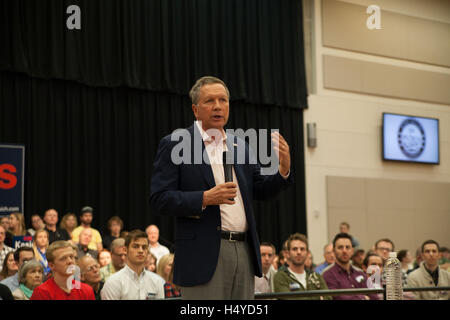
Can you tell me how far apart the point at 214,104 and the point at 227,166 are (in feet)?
0.79

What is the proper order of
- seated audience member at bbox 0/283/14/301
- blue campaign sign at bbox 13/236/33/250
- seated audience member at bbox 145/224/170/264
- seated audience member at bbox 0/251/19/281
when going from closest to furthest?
seated audience member at bbox 0/283/14/301, seated audience member at bbox 0/251/19/281, blue campaign sign at bbox 13/236/33/250, seated audience member at bbox 145/224/170/264

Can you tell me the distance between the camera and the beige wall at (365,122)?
1298cm

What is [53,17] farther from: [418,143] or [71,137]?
[418,143]

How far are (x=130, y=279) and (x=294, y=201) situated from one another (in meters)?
7.81

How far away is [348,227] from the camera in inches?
472

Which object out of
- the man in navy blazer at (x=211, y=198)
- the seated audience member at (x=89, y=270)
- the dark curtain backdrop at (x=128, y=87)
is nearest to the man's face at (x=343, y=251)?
the seated audience member at (x=89, y=270)

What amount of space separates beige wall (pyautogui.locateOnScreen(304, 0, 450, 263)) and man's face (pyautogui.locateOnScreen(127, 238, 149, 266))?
7.86 metres

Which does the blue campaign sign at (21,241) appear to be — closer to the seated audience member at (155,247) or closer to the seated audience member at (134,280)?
the seated audience member at (155,247)

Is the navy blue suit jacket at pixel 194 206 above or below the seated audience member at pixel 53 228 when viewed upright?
above

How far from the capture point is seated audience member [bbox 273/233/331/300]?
5.90 metres

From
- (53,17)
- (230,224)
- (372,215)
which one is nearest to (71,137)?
(53,17)

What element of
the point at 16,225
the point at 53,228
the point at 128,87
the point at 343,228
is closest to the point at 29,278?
the point at 16,225

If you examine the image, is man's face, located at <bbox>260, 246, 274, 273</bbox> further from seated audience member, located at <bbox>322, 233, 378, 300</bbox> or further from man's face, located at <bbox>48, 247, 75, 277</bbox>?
man's face, located at <bbox>48, 247, 75, 277</bbox>

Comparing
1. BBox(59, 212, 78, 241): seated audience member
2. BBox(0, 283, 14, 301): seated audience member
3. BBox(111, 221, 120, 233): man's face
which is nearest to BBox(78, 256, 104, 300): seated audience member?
BBox(0, 283, 14, 301): seated audience member
